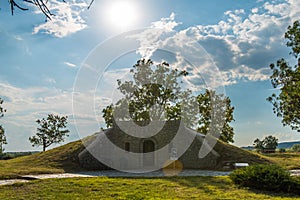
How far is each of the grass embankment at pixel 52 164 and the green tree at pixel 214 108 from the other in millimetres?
14916

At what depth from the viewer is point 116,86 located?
33.4m

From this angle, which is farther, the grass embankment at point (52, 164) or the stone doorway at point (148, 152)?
the stone doorway at point (148, 152)

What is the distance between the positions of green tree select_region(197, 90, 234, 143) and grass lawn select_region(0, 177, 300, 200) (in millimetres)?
21156

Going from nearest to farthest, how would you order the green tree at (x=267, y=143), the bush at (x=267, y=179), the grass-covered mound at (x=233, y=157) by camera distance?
the bush at (x=267, y=179) → the grass-covered mound at (x=233, y=157) → the green tree at (x=267, y=143)

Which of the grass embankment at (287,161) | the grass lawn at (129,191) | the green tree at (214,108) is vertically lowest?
the grass lawn at (129,191)

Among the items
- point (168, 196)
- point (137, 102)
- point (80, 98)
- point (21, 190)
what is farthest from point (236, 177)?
point (137, 102)

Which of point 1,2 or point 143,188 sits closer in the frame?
point 1,2

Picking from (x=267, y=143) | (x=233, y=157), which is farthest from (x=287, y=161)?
(x=267, y=143)

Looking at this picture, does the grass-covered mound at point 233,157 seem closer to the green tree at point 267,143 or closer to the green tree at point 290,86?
the green tree at point 290,86

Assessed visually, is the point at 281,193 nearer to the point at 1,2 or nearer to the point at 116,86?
the point at 1,2

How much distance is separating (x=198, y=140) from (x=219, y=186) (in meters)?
10.7

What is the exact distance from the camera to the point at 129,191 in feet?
34.7

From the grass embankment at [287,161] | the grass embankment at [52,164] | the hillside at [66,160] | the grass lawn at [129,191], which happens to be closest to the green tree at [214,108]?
the grass embankment at [287,161]

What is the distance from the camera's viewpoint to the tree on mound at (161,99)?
3302cm
